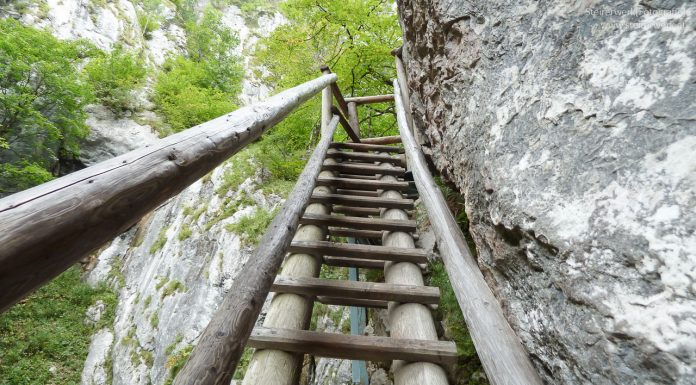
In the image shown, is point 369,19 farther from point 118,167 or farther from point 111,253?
point 111,253

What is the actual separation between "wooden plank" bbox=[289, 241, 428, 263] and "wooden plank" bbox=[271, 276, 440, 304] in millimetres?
395

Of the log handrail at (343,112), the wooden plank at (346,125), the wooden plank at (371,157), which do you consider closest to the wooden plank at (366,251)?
the wooden plank at (371,157)

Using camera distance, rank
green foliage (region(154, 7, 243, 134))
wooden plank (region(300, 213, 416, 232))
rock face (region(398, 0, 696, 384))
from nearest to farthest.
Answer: rock face (region(398, 0, 696, 384)) → wooden plank (region(300, 213, 416, 232)) → green foliage (region(154, 7, 243, 134))

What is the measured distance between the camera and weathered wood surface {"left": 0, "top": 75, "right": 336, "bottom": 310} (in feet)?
1.58

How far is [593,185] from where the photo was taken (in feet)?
3.06

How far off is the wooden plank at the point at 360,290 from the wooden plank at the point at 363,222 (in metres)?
0.83

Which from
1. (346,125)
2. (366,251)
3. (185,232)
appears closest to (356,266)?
(366,251)

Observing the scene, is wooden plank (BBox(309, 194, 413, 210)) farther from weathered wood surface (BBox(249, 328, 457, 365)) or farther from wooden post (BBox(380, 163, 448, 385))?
weathered wood surface (BBox(249, 328, 457, 365))

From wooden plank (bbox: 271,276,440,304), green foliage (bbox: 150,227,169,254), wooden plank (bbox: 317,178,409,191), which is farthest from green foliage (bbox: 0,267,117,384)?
wooden plank (bbox: 271,276,440,304)

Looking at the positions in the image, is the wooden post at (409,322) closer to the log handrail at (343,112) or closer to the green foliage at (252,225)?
the log handrail at (343,112)

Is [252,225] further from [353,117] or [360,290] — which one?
[360,290]

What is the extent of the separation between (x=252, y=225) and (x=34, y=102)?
1111 cm

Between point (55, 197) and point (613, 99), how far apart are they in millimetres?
1459

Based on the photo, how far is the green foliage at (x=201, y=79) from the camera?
13.0 m
